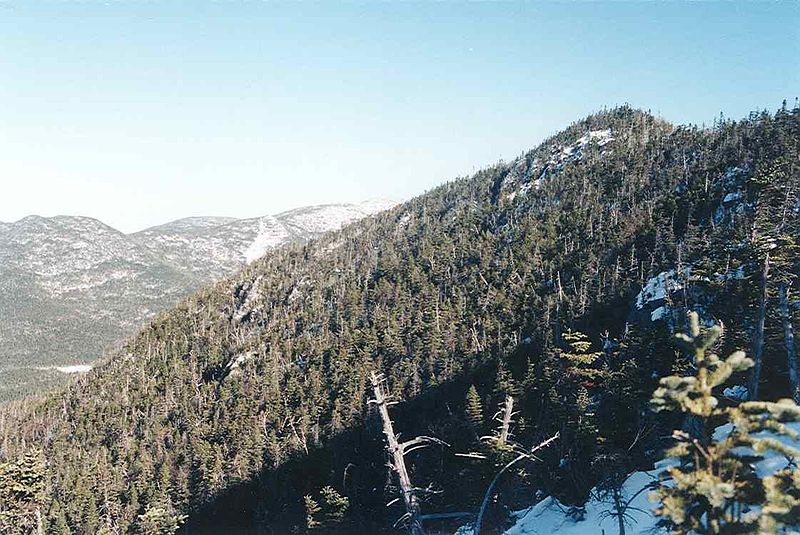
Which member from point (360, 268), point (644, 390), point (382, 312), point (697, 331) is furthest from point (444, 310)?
point (697, 331)

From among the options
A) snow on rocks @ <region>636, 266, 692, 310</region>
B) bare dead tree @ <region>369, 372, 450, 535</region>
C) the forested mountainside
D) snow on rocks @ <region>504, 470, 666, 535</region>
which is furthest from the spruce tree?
snow on rocks @ <region>636, 266, 692, 310</region>

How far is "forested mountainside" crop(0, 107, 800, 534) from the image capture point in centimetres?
3506

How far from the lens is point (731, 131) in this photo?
13225 centimetres

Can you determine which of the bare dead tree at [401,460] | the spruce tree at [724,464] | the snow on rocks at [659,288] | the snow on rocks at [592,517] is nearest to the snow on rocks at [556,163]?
the snow on rocks at [659,288]

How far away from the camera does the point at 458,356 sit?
9606 centimetres

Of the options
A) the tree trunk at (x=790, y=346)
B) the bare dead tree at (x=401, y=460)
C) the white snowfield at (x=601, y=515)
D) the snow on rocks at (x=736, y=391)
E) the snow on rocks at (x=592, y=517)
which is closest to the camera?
the bare dead tree at (x=401, y=460)

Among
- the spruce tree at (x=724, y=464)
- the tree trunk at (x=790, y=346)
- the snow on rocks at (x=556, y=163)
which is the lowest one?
the tree trunk at (x=790, y=346)

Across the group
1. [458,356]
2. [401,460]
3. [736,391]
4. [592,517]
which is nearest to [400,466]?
[401,460]

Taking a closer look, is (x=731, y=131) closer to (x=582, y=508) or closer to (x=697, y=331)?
(x=582, y=508)

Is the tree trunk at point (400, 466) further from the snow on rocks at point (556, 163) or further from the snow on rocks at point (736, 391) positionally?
the snow on rocks at point (556, 163)

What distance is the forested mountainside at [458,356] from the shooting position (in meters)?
35.1

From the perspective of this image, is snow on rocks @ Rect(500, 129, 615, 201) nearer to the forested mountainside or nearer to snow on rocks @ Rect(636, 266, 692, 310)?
the forested mountainside

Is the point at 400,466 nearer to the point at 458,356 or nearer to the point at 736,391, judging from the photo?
the point at 736,391

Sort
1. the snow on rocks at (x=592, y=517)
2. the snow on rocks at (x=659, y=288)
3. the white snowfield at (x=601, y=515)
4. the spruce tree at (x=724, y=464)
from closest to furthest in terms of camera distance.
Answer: the spruce tree at (x=724, y=464) → the white snowfield at (x=601, y=515) → the snow on rocks at (x=592, y=517) → the snow on rocks at (x=659, y=288)
